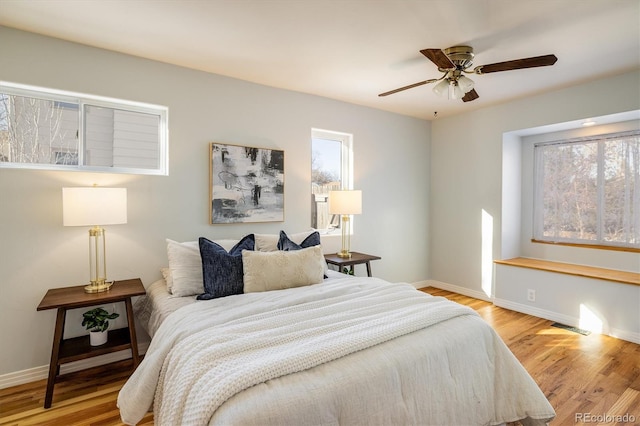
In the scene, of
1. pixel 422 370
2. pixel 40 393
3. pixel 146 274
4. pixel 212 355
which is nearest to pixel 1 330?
pixel 40 393

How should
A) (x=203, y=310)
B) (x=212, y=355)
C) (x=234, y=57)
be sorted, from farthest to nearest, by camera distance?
(x=234, y=57)
(x=203, y=310)
(x=212, y=355)

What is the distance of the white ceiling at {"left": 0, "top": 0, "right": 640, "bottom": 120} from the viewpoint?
2041 millimetres

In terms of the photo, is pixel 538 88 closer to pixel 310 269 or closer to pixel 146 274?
pixel 310 269

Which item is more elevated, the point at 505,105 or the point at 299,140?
the point at 505,105

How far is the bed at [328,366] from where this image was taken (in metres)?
1.23

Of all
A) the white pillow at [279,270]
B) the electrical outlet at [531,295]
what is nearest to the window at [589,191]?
the electrical outlet at [531,295]

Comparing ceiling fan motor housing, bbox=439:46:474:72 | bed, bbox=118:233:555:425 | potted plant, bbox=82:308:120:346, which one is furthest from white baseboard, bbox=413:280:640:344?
potted plant, bbox=82:308:120:346

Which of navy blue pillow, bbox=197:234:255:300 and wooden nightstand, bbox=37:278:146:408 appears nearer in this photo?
wooden nightstand, bbox=37:278:146:408

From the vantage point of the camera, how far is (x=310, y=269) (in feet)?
8.43

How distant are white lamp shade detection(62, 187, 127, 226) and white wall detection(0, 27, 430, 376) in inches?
13.8

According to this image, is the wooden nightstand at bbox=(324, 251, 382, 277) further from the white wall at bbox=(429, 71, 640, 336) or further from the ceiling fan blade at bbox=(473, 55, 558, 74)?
the ceiling fan blade at bbox=(473, 55, 558, 74)

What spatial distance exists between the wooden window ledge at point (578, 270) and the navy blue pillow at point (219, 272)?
331cm

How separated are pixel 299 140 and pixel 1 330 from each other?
2938 mm

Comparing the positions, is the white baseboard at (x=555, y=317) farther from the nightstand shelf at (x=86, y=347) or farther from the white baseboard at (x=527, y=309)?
the nightstand shelf at (x=86, y=347)
